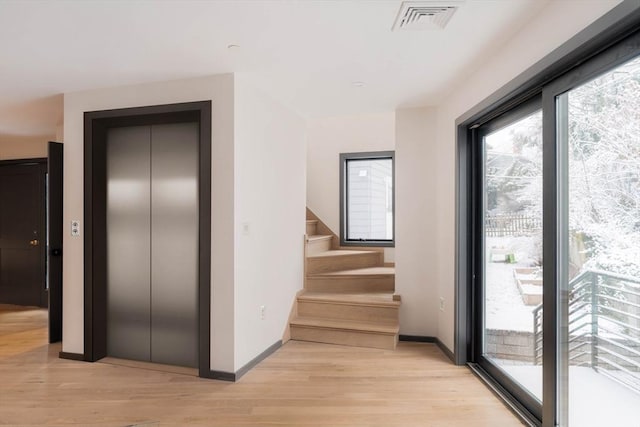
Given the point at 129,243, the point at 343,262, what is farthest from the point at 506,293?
the point at 129,243

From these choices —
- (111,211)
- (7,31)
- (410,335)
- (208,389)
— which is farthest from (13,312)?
(410,335)

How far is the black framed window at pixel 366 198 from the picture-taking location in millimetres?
5746

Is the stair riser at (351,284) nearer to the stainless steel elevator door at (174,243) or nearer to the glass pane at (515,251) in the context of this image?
the glass pane at (515,251)

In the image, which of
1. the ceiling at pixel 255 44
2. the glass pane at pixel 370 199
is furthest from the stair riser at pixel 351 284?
the ceiling at pixel 255 44

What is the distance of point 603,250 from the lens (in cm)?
191

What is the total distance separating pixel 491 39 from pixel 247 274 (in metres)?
2.48

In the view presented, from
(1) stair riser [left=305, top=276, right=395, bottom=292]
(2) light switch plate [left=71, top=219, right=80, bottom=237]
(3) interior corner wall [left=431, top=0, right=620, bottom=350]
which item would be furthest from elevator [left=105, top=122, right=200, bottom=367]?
(3) interior corner wall [left=431, top=0, right=620, bottom=350]

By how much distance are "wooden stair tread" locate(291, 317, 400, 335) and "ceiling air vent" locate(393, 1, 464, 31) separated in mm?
2765

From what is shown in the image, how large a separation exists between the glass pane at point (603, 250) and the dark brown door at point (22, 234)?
666 centimetres

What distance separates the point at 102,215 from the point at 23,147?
354cm

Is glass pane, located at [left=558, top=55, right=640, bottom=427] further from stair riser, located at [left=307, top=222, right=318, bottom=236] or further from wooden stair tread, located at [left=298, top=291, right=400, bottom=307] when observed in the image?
stair riser, located at [left=307, top=222, right=318, bottom=236]

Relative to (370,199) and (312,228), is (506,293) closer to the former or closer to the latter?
(370,199)

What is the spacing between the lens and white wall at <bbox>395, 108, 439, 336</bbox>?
13.3 feet

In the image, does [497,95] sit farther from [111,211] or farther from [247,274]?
[111,211]
